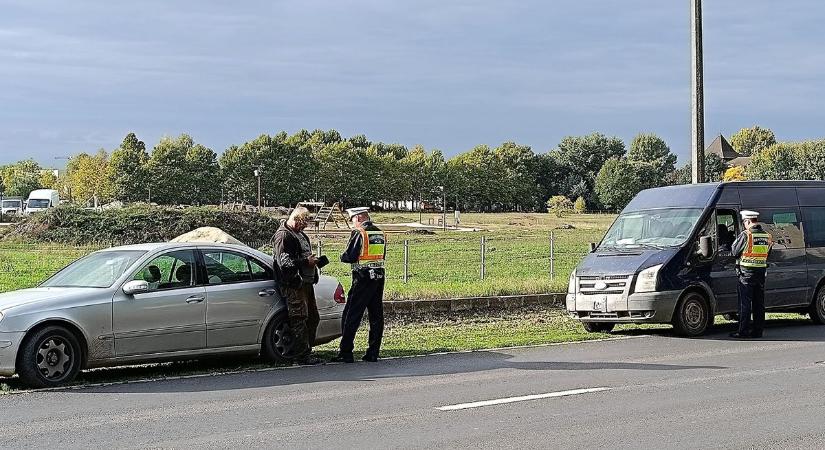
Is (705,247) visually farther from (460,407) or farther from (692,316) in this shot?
(460,407)

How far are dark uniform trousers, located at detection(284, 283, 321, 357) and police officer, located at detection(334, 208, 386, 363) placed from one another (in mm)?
418

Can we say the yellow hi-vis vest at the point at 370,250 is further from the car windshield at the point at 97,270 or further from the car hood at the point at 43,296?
the car hood at the point at 43,296

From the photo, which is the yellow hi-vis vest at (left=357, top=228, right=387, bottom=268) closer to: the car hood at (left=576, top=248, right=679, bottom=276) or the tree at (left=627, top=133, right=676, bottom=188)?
the car hood at (left=576, top=248, right=679, bottom=276)

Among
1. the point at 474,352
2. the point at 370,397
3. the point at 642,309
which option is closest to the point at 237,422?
the point at 370,397

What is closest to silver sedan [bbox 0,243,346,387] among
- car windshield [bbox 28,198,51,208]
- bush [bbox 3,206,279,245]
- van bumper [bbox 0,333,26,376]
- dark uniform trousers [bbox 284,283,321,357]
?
van bumper [bbox 0,333,26,376]

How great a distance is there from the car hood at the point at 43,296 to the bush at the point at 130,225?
3089 centimetres

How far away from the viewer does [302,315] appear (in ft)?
42.1

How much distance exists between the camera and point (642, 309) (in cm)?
1591

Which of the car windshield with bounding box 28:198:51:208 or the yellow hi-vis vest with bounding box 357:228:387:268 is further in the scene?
the car windshield with bounding box 28:198:51:208

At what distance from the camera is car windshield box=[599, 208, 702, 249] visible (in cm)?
1681

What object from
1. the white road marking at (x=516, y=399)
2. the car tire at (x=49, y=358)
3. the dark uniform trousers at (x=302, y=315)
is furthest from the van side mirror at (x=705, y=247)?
the car tire at (x=49, y=358)

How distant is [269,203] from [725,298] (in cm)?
9083

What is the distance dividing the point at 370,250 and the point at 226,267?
174 cm

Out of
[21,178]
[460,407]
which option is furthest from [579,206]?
[460,407]
